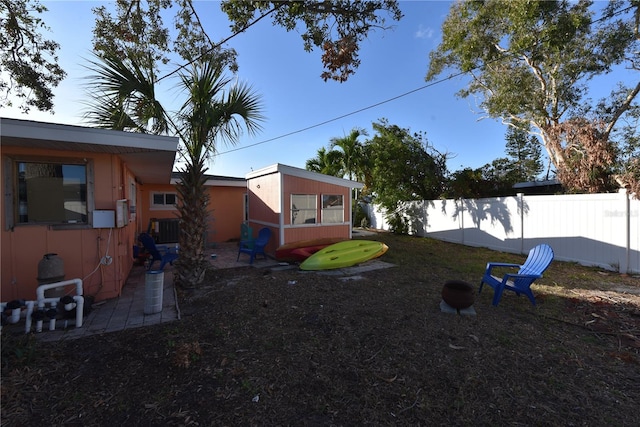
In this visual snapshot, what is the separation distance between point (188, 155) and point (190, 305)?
3.02 meters

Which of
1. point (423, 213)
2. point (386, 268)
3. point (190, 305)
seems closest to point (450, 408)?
point (190, 305)

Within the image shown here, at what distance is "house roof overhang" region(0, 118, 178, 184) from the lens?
11.6 feet

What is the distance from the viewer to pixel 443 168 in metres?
14.3

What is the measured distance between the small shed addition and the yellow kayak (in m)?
1.58

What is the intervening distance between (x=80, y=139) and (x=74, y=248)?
1846mm

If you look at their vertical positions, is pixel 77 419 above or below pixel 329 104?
below

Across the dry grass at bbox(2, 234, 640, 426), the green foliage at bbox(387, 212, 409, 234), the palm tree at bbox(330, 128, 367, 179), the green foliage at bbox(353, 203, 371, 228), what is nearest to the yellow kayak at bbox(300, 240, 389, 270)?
the dry grass at bbox(2, 234, 640, 426)

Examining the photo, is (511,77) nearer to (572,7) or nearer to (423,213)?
(572,7)

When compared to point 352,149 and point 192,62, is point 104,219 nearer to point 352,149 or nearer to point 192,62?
point 192,62

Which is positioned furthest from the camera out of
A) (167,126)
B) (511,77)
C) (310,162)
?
(310,162)

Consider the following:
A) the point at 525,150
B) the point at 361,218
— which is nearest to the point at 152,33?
the point at 361,218

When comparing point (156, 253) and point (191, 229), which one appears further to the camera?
point (156, 253)

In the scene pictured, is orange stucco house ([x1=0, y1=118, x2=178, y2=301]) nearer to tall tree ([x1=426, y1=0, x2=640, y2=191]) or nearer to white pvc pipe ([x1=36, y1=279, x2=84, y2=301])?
white pvc pipe ([x1=36, y1=279, x2=84, y2=301])

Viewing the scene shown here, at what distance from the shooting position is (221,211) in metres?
12.6
